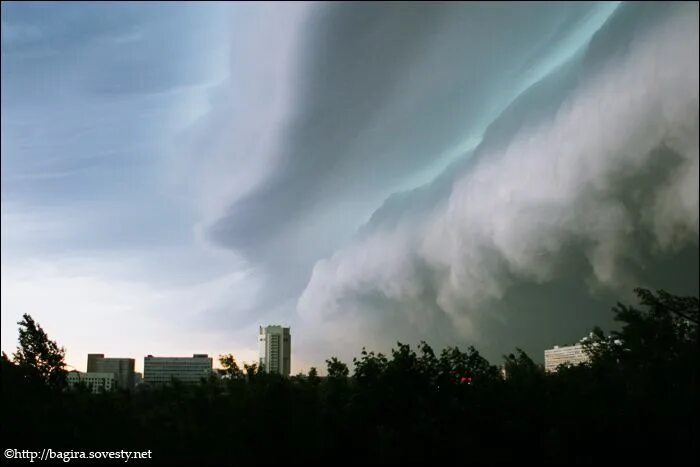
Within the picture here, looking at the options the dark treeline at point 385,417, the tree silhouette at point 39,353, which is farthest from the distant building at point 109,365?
the dark treeline at point 385,417

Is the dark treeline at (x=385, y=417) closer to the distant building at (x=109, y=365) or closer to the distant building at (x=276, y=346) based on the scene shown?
the distant building at (x=109, y=365)

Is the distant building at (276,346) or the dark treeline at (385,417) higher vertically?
the distant building at (276,346)

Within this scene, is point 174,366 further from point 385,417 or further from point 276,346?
point 385,417

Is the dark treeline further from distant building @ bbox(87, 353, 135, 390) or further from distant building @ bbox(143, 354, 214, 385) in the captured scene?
distant building @ bbox(87, 353, 135, 390)

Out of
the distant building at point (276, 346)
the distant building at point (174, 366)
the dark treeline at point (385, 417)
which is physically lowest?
the dark treeline at point (385, 417)

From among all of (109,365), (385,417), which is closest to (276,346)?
(109,365)

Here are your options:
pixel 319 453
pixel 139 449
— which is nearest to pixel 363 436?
pixel 319 453
